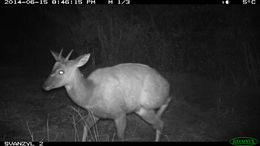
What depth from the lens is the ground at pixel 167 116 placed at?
5.30 meters

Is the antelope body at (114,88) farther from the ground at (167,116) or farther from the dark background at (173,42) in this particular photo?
the dark background at (173,42)

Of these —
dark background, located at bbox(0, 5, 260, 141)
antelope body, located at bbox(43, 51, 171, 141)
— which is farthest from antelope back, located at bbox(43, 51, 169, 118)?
dark background, located at bbox(0, 5, 260, 141)

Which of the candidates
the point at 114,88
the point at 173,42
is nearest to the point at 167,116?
the point at 114,88

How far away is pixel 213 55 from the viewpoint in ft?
32.4

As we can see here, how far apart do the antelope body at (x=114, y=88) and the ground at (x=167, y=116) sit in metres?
0.36

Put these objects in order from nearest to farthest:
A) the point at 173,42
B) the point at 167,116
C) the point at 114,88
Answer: the point at 114,88 → the point at 167,116 → the point at 173,42

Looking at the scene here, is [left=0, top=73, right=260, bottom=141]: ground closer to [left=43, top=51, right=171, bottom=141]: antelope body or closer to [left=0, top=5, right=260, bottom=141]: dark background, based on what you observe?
[left=0, top=5, right=260, bottom=141]: dark background

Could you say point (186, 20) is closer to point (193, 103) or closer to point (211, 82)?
point (211, 82)

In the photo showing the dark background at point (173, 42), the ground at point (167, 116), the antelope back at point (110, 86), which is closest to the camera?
the antelope back at point (110, 86)

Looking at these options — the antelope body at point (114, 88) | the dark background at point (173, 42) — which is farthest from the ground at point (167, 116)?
the antelope body at point (114, 88)

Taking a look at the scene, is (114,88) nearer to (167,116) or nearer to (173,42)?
(167,116)

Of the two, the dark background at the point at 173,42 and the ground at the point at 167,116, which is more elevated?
the dark background at the point at 173,42

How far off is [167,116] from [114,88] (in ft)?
8.41

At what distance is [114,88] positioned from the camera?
14.2ft
